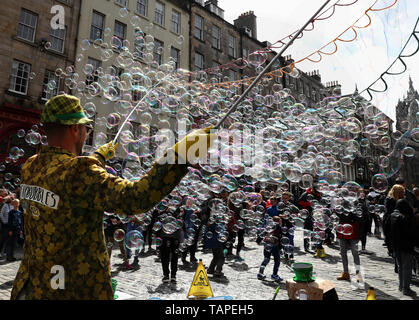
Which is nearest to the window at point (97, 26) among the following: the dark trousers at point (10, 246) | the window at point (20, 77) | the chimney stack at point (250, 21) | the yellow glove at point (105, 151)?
the window at point (20, 77)

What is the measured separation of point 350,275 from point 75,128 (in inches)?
319

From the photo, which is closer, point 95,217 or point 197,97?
point 95,217

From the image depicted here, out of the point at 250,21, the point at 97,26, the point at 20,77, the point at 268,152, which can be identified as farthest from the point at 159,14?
the point at 268,152

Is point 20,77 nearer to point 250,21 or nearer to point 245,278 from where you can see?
point 245,278

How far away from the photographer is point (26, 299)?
1952mm

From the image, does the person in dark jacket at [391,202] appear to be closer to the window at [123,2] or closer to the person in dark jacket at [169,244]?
the person in dark jacket at [169,244]

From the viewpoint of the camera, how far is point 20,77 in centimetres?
1686

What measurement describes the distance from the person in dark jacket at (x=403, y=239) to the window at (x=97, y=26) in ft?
65.1

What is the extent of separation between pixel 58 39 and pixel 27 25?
171 centimetres

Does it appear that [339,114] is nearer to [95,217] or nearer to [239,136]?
[239,136]

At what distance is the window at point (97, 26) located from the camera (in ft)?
65.2

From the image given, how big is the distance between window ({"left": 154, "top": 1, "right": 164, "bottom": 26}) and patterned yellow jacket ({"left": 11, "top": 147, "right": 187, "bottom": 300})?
24257 millimetres
